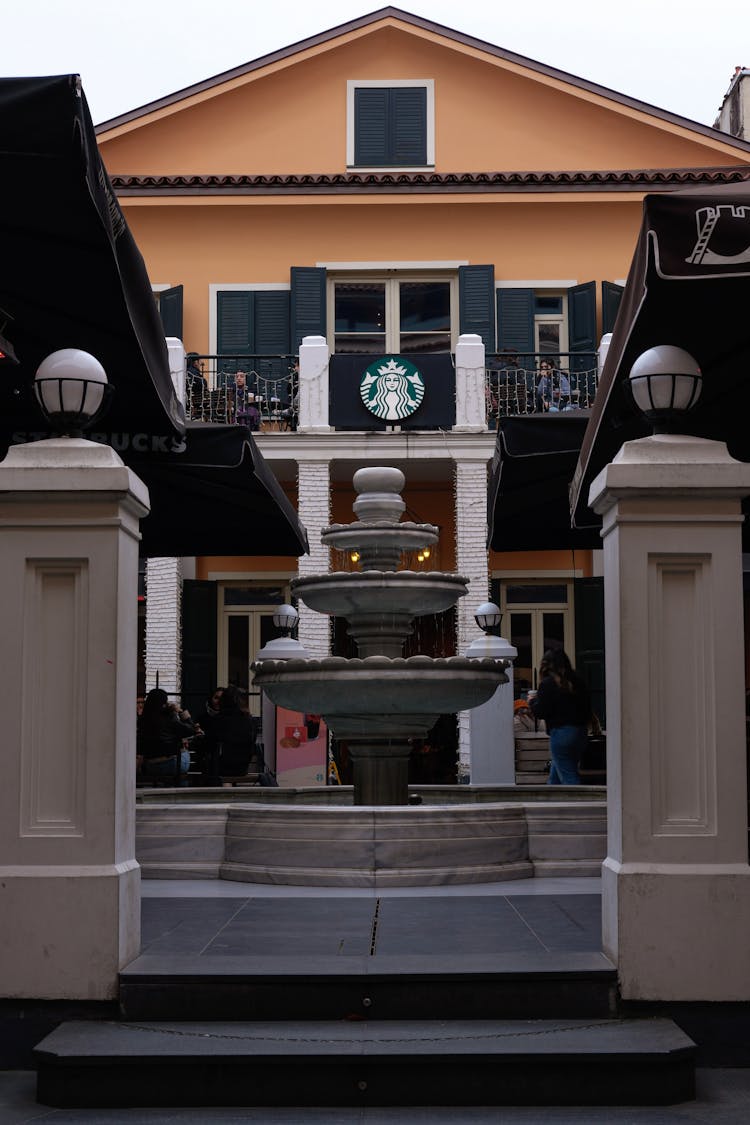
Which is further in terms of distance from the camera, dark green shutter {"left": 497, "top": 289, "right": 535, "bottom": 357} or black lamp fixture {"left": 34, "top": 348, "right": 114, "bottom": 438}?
dark green shutter {"left": 497, "top": 289, "right": 535, "bottom": 357}

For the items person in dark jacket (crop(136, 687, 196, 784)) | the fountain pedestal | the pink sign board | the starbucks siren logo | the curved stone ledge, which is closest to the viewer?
the curved stone ledge

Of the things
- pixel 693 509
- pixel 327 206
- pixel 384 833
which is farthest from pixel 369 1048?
pixel 327 206

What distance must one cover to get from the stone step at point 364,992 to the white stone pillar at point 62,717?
0.82ft

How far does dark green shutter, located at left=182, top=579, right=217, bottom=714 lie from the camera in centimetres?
2192

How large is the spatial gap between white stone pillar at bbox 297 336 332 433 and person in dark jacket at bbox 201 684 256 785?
804 cm

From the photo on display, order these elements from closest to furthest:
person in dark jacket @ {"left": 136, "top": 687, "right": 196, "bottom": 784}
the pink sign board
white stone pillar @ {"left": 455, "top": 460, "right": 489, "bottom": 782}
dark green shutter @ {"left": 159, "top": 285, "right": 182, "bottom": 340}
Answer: person in dark jacket @ {"left": 136, "top": 687, "right": 196, "bottom": 784} → the pink sign board → white stone pillar @ {"left": 455, "top": 460, "right": 489, "bottom": 782} → dark green shutter @ {"left": 159, "top": 285, "right": 182, "bottom": 340}

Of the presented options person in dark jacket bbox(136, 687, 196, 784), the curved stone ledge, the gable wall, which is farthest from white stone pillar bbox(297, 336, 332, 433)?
the curved stone ledge

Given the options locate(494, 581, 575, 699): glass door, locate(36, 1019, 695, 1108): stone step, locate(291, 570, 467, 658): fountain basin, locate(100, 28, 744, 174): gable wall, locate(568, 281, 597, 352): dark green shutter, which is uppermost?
locate(100, 28, 744, 174): gable wall

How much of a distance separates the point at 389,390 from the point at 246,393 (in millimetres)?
2310

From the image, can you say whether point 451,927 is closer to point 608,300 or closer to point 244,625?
point 244,625

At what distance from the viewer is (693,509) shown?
524 cm

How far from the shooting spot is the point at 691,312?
6887 mm

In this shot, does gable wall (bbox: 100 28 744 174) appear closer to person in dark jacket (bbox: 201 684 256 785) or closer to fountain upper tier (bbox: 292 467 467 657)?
person in dark jacket (bbox: 201 684 256 785)

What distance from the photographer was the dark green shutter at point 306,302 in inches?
947
